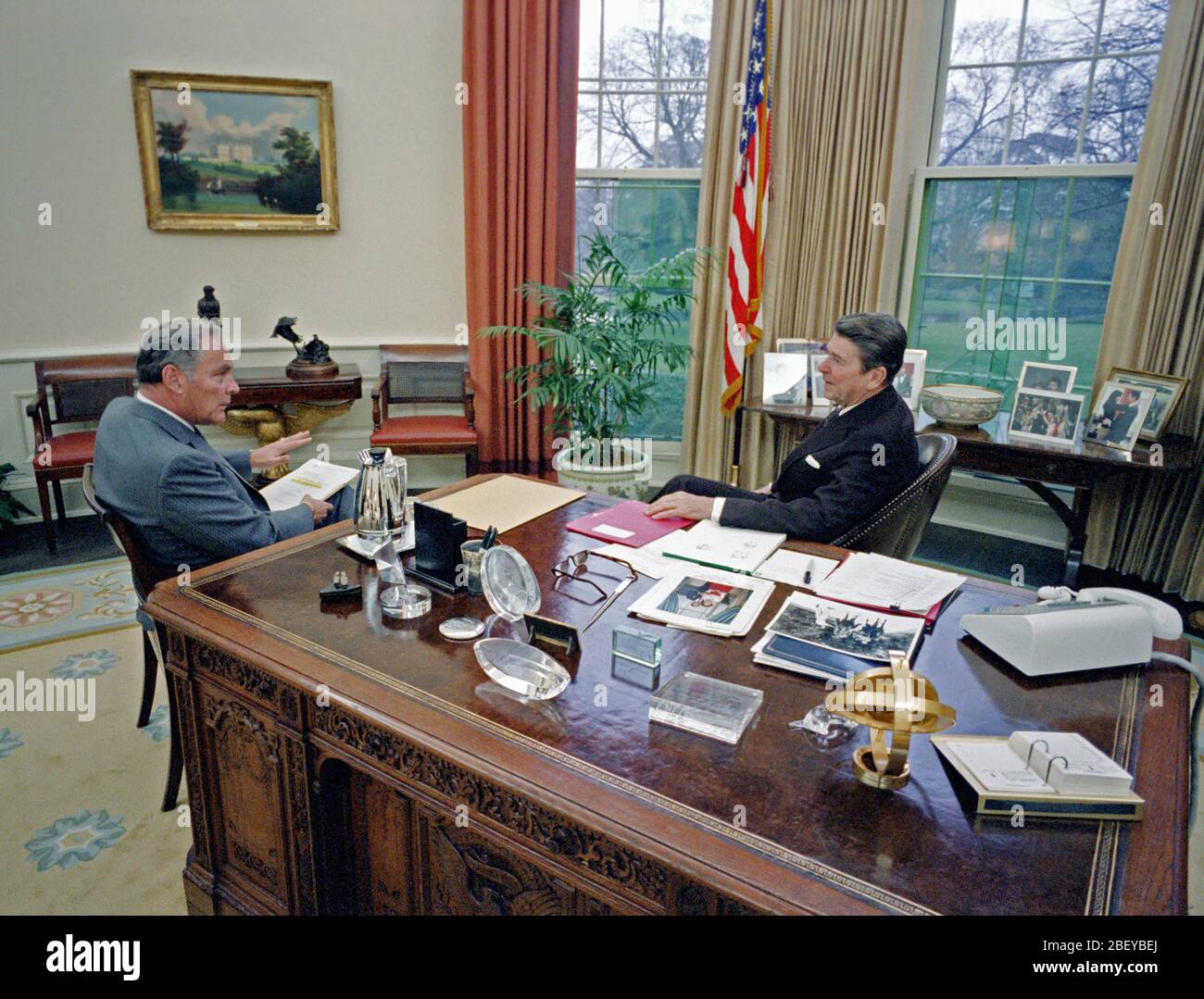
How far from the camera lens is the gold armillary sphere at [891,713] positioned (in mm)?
1169

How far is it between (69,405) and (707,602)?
4.09 meters

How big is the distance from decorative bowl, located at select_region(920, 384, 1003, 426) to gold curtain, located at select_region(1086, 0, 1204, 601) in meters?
0.49

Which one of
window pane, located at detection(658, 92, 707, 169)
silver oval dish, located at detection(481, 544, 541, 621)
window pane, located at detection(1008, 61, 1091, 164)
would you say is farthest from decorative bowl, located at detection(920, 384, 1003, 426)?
silver oval dish, located at detection(481, 544, 541, 621)

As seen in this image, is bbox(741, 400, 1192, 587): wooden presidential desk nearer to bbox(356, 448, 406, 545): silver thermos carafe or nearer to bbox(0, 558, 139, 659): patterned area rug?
bbox(356, 448, 406, 545): silver thermos carafe

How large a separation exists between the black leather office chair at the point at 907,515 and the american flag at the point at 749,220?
220 centimetres

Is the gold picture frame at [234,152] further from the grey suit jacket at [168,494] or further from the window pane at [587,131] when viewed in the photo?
the grey suit jacket at [168,494]

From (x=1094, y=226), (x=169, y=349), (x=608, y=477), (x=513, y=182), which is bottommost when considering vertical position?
(x=608, y=477)

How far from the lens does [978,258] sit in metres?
4.33

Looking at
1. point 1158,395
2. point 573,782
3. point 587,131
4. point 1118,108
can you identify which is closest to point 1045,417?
point 1158,395

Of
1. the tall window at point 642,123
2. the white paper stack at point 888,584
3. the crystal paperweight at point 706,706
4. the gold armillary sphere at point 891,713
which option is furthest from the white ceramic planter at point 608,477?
the gold armillary sphere at point 891,713

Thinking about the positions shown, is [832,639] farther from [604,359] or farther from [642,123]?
[642,123]

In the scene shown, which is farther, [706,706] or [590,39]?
[590,39]

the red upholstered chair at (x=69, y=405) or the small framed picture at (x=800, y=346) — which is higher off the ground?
the small framed picture at (x=800, y=346)

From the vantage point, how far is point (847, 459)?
2408 millimetres
